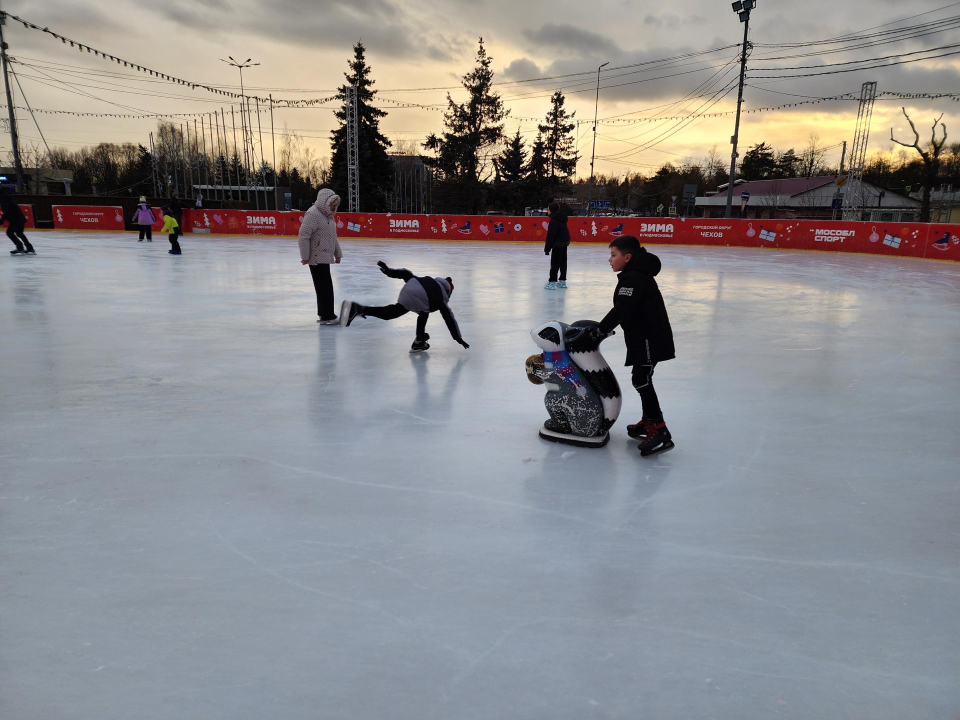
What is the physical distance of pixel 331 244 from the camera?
7.32 m

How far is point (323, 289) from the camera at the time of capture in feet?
24.4

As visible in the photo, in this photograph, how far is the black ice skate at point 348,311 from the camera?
22.0ft

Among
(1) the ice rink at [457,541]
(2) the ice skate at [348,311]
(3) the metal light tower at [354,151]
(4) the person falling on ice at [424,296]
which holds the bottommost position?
(1) the ice rink at [457,541]

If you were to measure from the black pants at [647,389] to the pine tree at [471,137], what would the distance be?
4573 centimetres

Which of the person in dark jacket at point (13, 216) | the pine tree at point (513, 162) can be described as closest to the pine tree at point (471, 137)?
the pine tree at point (513, 162)

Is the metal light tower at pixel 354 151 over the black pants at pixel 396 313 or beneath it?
over

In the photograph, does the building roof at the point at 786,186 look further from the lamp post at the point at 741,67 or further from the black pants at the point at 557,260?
the black pants at the point at 557,260

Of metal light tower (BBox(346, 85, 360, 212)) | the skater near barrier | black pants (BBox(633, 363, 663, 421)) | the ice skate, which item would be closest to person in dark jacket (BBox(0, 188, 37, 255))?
the skater near barrier

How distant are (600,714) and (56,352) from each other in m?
5.94

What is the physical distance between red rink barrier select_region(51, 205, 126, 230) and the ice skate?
21771 millimetres

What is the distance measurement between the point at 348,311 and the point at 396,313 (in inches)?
25.3

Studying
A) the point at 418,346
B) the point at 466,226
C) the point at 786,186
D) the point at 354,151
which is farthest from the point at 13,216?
the point at 786,186

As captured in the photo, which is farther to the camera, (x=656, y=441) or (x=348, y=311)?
(x=348, y=311)

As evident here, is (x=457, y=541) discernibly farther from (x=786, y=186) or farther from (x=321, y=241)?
(x=786, y=186)
